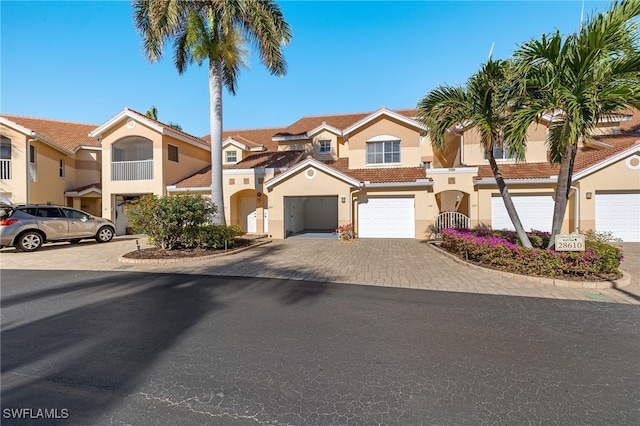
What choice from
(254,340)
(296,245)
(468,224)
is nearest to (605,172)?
(468,224)

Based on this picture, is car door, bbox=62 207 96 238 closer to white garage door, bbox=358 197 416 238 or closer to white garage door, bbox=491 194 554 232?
white garage door, bbox=358 197 416 238

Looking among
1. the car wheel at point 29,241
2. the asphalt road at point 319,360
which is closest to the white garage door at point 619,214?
the asphalt road at point 319,360

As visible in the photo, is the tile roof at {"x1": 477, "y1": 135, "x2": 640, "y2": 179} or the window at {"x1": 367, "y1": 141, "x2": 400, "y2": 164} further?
the window at {"x1": 367, "y1": 141, "x2": 400, "y2": 164}

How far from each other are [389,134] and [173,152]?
1368 cm

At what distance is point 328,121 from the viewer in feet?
81.1

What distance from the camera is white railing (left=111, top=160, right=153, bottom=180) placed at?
18438mm

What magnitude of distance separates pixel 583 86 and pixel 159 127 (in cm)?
1907

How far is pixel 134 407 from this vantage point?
9.02 feet

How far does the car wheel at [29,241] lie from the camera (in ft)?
39.2

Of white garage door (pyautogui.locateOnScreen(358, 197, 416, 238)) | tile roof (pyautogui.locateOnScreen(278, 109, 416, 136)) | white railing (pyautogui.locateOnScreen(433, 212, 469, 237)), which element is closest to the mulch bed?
white garage door (pyautogui.locateOnScreen(358, 197, 416, 238))

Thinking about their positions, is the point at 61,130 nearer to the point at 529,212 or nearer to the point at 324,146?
the point at 324,146

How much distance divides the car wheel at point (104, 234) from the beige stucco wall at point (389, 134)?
44.9 ft

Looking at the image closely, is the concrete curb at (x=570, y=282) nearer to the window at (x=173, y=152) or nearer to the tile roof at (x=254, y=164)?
the tile roof at (x=254, y=164)

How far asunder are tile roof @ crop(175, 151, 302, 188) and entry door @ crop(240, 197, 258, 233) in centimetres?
217
